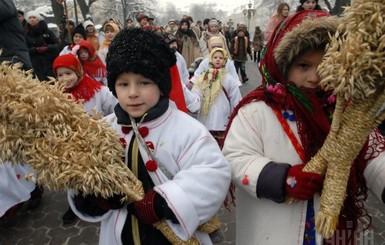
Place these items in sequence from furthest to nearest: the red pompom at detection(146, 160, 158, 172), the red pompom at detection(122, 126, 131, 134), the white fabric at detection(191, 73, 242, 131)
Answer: the white fabric at detection(191, 73, 242, 131)
the red pompom at detection(122, 126, 131, 134)
the red pompom at detection(146, 160, 158, 172)

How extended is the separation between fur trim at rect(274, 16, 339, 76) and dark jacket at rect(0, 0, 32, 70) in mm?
2334

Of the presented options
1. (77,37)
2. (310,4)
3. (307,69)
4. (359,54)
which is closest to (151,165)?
(307,69)

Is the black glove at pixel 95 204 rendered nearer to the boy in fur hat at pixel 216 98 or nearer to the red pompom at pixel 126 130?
the red pompom at pixel 126 130

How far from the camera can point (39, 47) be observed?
571 cm

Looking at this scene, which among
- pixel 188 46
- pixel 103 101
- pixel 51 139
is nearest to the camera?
pixel 51 139

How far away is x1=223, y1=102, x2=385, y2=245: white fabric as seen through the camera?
4.82 feet

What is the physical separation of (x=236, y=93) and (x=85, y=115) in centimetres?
331

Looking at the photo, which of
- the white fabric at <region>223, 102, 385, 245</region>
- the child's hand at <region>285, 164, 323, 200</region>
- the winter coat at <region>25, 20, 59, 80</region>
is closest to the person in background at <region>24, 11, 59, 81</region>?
the winter coat at <region>25, 20, 59, 80</region>

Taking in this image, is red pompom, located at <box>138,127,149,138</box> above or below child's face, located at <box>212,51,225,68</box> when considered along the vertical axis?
above

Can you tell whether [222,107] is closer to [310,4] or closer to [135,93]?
[310,4]

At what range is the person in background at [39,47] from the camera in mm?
5688

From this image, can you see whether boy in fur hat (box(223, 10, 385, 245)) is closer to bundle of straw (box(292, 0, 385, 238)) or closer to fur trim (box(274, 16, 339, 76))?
fur trim (box(274, 16, 339, 76))

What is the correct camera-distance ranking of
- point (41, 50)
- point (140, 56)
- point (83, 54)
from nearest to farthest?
point (140, 56) → point (83, 54) → point (41, 50)

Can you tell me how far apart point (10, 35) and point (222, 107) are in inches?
103
